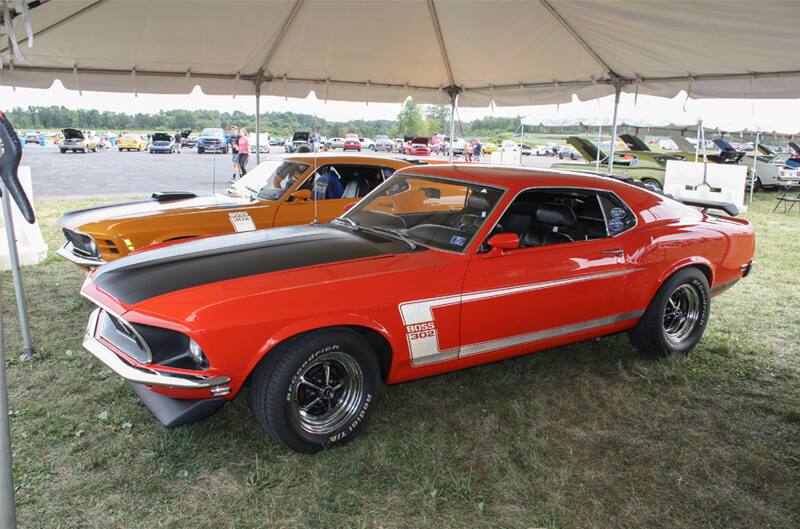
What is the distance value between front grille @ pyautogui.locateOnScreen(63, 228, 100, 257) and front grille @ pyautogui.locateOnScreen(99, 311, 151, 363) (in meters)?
2.08

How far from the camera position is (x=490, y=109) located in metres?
9.42

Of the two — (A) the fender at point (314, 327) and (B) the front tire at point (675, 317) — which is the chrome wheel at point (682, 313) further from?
(A) the fender at point (314, 327)

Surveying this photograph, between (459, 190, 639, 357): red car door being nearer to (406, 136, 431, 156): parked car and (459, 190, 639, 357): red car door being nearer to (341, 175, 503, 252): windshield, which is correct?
(341, 175, 503, 252): windshield

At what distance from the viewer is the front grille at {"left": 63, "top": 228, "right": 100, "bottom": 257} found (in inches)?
197

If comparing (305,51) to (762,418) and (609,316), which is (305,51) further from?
(762,418)

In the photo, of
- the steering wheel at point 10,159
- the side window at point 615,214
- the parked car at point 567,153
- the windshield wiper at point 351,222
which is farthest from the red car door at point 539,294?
the parked car at point 567,153

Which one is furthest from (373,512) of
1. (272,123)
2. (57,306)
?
(272,123)

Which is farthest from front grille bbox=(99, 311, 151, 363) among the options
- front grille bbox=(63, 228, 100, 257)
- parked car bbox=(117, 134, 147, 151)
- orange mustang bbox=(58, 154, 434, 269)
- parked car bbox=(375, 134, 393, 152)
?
parked car bbox=(117, 134, 147, 151)

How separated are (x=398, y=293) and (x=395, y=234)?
76 cm

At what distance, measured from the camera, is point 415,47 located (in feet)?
25.2

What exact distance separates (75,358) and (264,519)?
2.61m

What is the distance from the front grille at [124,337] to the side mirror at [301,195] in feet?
9.50

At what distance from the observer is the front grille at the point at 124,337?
8.99 feet

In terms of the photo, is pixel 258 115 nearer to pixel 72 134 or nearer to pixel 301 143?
pixel 301 143
